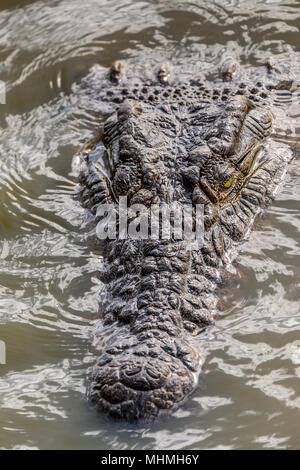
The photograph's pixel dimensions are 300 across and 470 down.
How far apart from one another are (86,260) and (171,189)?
2.76 ft

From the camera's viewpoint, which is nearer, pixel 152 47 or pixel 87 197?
pixel 87 197

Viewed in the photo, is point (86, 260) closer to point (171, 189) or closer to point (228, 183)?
point (171, 189)

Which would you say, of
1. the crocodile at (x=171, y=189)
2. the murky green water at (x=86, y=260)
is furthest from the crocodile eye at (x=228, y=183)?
the murky green water at (x=86, y=260)

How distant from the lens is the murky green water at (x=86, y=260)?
405cm

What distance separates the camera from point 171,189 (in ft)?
17.0

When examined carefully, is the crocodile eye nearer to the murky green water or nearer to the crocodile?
the crocodile

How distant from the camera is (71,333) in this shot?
4.70 metres

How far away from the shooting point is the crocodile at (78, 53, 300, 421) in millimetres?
4039

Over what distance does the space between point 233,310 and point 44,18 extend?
5.07 m

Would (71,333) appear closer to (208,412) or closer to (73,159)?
(208,412)

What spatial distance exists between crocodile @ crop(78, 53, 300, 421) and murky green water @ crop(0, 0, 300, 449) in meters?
0.14

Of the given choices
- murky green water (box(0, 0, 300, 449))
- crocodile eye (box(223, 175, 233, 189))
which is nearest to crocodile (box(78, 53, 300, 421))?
crocodile eye (box(223, 175, 233, 189))

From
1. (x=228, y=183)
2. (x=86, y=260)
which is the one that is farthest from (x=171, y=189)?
(x=86, y=260)

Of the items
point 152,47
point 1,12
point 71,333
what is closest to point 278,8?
point 152,47
